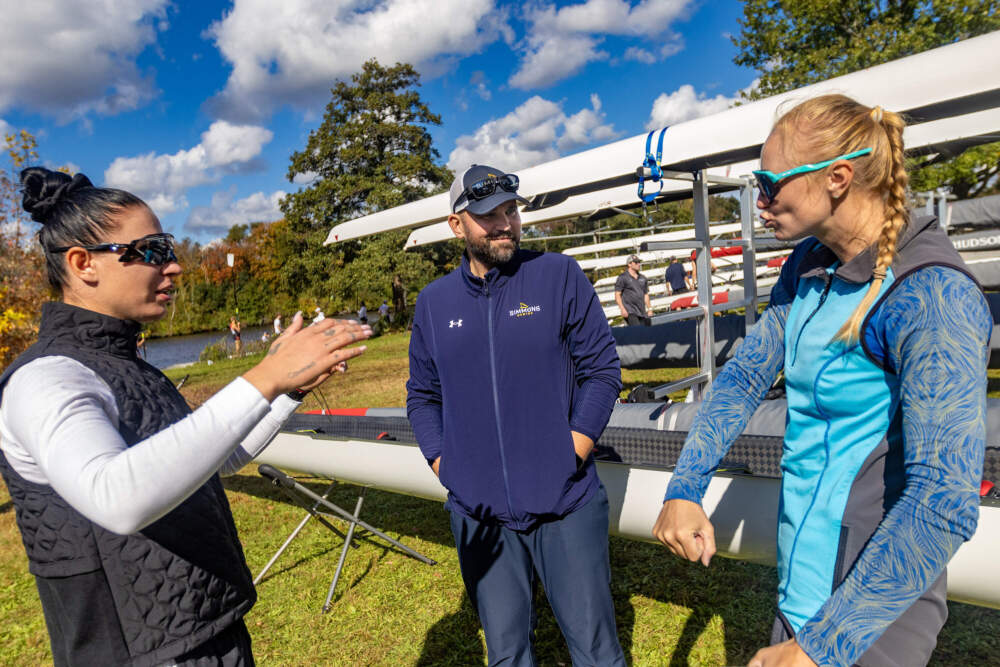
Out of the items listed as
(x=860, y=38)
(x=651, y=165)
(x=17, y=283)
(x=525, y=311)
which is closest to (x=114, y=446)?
(x=525, y=311)

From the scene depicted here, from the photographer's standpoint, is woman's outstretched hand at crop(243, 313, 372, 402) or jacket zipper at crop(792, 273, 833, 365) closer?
woman's outstretched hand at crop(243, 313, 372, 402)

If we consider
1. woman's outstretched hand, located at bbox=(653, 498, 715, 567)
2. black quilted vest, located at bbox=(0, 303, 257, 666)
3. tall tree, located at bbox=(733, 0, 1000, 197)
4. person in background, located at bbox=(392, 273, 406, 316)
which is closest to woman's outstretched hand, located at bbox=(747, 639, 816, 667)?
woman's outstretched hand, located at bbox=(653, 498, 715, 567)

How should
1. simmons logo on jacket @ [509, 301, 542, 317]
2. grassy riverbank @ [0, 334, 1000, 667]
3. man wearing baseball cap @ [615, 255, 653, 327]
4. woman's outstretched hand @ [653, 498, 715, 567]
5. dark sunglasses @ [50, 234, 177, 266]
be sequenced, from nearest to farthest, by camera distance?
woman's outstretched hand @ [653, 498, 715, 567] → dark sunglasses @ [50, 234, 177, 266] → simmons logo on jacket @ [509, 301, 542, 317] → grassy riverbank @ [0, 334, 1000, 667] → man wearing baseball cap @ [615, 255, 653, 327]

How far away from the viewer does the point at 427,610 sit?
361cm

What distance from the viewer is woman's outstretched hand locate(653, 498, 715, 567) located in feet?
3.97

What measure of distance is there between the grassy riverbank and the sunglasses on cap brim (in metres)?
2.46

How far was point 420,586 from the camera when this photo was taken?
388 centimetres

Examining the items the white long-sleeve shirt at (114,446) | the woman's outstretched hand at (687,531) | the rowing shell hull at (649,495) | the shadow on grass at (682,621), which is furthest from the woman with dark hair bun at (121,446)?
the shadow on grass at (682,621)

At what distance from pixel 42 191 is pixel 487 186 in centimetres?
132

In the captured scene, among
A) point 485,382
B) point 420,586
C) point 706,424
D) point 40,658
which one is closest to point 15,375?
point 485,382

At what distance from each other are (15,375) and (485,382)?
4.00 ft

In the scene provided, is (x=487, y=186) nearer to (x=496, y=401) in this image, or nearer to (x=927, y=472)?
(x=496, y=401)

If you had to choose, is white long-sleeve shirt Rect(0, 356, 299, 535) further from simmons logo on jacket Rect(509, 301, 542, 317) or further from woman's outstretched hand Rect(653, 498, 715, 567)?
simmons logo on jacket Rect(509, 301, 542, 317)

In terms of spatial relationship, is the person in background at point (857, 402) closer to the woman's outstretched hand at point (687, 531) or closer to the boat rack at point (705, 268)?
the woman's outstretched hand at point (687, 531)
